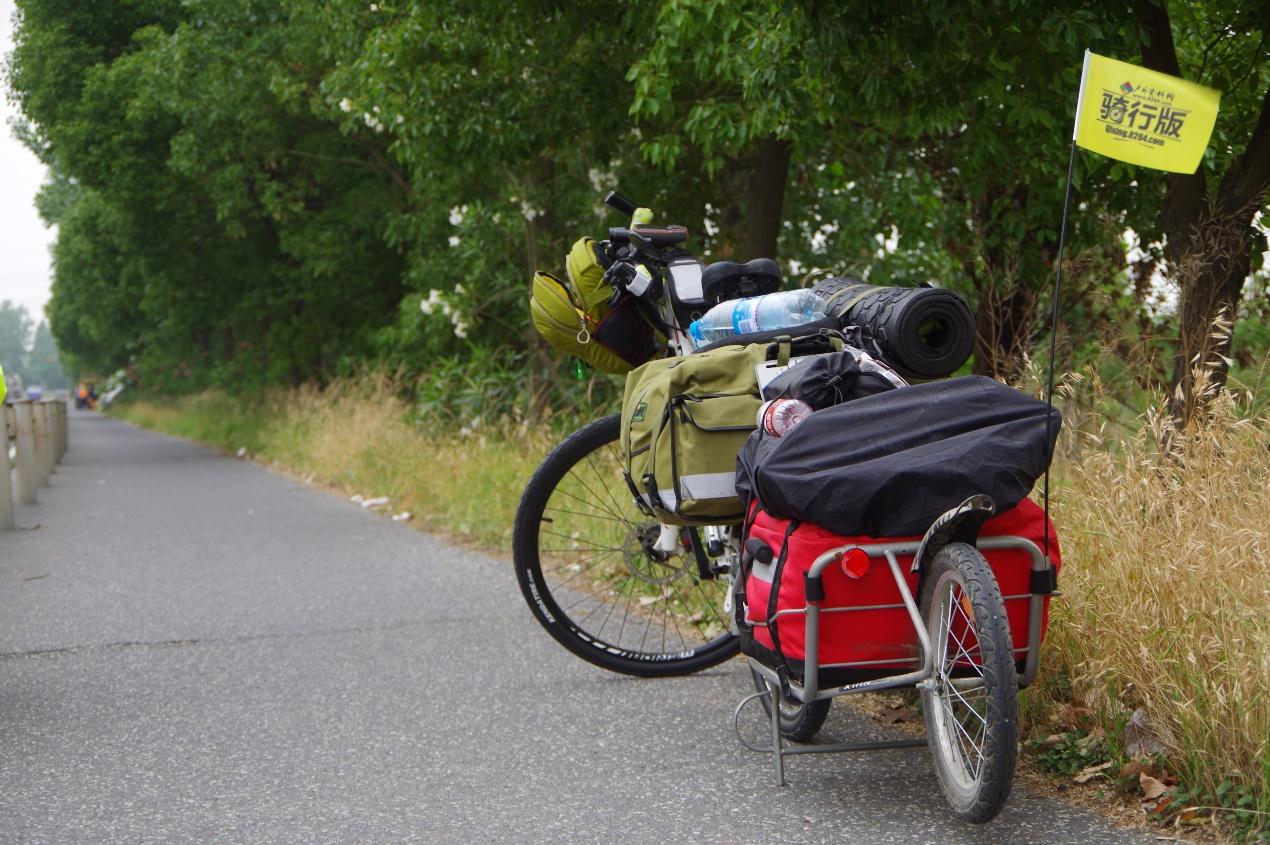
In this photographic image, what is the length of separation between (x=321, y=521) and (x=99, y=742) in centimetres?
652

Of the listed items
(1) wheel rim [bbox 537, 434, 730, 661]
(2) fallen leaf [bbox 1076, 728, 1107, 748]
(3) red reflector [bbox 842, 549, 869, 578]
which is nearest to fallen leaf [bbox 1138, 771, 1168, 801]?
(2) fallen leaf [bbox 1076, 728, 1107, 748]

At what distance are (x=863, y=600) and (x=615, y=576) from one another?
2470mm

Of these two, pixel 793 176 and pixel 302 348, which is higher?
pixel 793 176

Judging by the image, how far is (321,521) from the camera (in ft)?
35.8

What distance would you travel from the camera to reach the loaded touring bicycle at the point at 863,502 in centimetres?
319

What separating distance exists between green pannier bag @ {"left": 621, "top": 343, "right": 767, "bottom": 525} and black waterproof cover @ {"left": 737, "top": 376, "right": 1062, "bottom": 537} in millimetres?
430

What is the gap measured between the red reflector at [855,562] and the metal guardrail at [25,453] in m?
8.29

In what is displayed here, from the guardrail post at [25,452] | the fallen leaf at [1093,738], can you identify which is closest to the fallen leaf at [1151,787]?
the fallen leaf at [1093,738]

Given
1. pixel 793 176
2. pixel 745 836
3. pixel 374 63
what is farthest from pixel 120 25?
pixel 745 836

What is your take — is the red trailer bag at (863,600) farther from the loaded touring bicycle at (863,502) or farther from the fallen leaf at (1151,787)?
the fallen leaf at (1151,787)

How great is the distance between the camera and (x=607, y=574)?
568 centimetres

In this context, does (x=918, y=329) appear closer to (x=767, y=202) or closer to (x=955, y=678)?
(x=955, y=678)

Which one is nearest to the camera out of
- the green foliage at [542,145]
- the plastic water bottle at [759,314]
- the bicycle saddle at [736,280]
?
the plastic water bottle at [759,314]

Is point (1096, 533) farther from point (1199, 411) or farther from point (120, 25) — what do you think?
point (120, 25)
